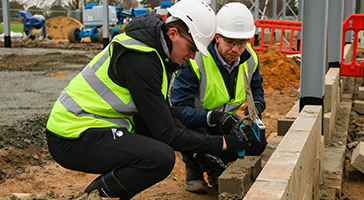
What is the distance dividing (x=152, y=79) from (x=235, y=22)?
1.35 metres

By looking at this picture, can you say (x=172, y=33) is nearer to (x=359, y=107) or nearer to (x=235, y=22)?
(x=235, y=22)

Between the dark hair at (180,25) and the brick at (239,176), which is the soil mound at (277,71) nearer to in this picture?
the brick at (239,176)

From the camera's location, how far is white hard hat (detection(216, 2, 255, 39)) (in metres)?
3.46

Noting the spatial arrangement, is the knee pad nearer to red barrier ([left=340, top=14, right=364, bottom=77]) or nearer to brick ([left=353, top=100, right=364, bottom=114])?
brick ([left=353, top=100, right=364, bottom=114])

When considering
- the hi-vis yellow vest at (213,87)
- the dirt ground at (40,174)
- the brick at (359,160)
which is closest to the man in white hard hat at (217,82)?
the hi-vis yellow vest at (213,87)

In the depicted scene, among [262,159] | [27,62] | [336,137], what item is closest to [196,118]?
[262,159]

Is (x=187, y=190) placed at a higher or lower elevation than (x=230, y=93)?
lower

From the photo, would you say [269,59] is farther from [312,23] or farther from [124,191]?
[124,191]

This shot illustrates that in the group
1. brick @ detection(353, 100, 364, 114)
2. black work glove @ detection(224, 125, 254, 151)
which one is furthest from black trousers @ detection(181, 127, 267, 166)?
brick @ detection(353, 100, 364, 114)

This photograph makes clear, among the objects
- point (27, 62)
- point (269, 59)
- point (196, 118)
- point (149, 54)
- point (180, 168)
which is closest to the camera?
point (149, 54)

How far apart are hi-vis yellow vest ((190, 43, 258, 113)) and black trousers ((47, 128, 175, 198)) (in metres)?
1.05

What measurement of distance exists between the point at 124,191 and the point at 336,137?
10.2 ft

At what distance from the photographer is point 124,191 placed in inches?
102

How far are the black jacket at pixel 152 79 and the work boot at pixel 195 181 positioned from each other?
3.62ft
